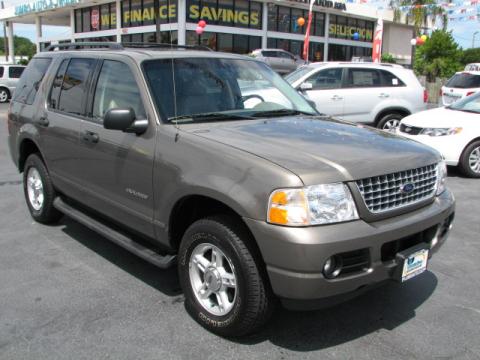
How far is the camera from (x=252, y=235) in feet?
9.90

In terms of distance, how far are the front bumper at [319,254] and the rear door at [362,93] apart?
27.8ft

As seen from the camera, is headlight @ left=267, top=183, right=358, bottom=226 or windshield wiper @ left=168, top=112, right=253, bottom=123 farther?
windshield wiper @ left=168, top=112, right=253, bottom=123

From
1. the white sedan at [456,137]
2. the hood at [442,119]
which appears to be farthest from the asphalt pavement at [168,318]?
the hood at [442,119]

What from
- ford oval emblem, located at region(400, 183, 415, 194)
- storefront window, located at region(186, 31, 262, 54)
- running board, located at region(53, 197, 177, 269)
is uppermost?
storefront window, located at region(186, 31, 262, 54)

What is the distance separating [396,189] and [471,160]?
18.9ft

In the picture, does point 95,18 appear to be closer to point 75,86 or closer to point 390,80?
point 390,80

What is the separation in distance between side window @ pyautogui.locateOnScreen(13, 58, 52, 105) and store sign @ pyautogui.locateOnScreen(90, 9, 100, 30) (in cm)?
3575

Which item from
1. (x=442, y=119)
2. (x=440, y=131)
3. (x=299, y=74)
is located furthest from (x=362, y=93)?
(x=440, y=131)

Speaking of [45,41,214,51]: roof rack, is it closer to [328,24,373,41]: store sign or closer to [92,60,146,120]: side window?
[92,60,146,120]: side window

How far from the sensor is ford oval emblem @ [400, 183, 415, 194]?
3.17 meters

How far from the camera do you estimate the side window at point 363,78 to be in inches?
444

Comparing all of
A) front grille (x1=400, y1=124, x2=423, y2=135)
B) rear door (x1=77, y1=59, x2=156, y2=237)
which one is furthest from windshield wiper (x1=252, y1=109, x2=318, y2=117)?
front grille (x1=400, y1=124, x2=423, y2=135)

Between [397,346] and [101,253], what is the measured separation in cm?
276

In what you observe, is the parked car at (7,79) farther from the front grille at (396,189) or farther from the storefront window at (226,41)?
the front grille at (396,189)
